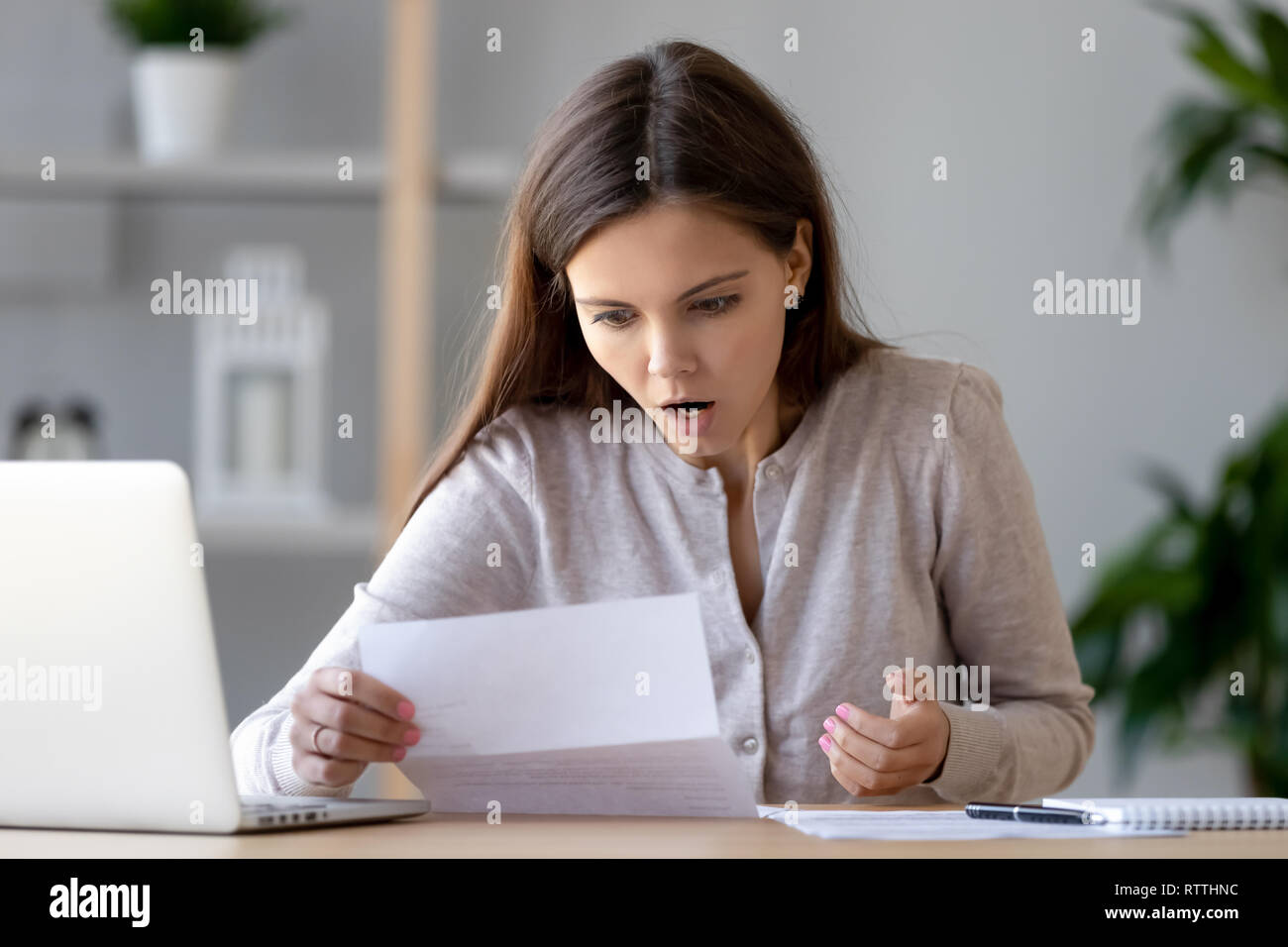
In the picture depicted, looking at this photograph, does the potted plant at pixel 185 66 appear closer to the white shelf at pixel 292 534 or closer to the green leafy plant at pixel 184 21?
the green leafy plant at pixel 184 21

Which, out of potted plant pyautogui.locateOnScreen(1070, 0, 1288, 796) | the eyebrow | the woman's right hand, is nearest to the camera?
the woman's right hand

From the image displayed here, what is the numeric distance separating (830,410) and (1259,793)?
4.33 ft

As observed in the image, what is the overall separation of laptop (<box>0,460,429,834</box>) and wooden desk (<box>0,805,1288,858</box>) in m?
0.03

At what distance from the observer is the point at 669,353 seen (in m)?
1.26

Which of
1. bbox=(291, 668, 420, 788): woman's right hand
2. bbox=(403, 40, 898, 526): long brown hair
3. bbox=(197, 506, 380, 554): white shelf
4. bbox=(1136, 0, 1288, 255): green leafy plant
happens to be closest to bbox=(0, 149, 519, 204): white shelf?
bbox=(197, 506, 380, 554): white shelf

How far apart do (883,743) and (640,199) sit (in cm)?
52

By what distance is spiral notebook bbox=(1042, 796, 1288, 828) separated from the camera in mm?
911

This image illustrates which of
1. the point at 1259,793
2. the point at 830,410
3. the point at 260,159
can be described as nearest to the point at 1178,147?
the point at 1259,793

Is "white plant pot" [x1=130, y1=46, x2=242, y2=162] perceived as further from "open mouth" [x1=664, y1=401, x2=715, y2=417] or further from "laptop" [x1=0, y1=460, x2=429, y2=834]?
"laptop" [x1=0, y1=460, x2=429, y2=834]

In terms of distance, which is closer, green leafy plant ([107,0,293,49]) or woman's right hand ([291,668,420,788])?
woman's right hand ([291,668,420,788])

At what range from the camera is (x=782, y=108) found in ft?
4.74

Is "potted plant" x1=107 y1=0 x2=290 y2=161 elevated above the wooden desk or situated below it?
above

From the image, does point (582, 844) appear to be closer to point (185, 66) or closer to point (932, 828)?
point (932, 828)

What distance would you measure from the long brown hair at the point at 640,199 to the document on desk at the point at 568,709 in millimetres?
430
